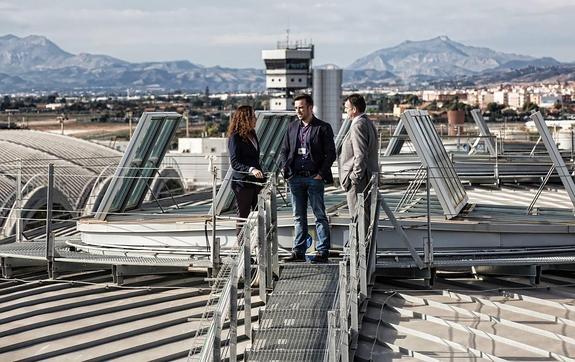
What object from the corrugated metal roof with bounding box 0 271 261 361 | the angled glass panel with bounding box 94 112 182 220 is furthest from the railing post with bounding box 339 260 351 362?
the angled glass panel with bounding box 94 112 182 220

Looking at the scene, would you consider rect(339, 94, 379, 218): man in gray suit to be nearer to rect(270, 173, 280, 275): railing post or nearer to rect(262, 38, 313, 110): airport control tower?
rect(270, 173, 280, 275): railing post

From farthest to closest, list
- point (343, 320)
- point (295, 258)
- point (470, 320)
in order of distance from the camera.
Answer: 1. point (295, 258)
2. point (470, 320)
3. point (343, 320)

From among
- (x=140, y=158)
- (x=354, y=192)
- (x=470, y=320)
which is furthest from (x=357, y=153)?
(x=140, y=158)

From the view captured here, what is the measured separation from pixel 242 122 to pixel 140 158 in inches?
76.9

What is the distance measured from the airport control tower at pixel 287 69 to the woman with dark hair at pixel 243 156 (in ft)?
→ 450

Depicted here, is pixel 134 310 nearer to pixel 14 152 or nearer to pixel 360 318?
pixel 360 318

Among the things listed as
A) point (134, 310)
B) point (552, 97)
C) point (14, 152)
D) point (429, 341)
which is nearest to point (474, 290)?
point (429, 341)

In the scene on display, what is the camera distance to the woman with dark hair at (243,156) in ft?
34.7

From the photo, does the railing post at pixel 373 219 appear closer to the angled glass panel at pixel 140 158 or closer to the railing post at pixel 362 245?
the railing post at pixel 362 245

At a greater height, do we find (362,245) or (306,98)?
(306,98)

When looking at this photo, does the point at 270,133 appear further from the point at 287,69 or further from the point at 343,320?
the point at 287,69

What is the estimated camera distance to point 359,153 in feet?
32.0

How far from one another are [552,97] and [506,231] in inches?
7484

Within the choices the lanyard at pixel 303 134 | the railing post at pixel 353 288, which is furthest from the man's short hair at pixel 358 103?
the railing post at pixel 353 288
